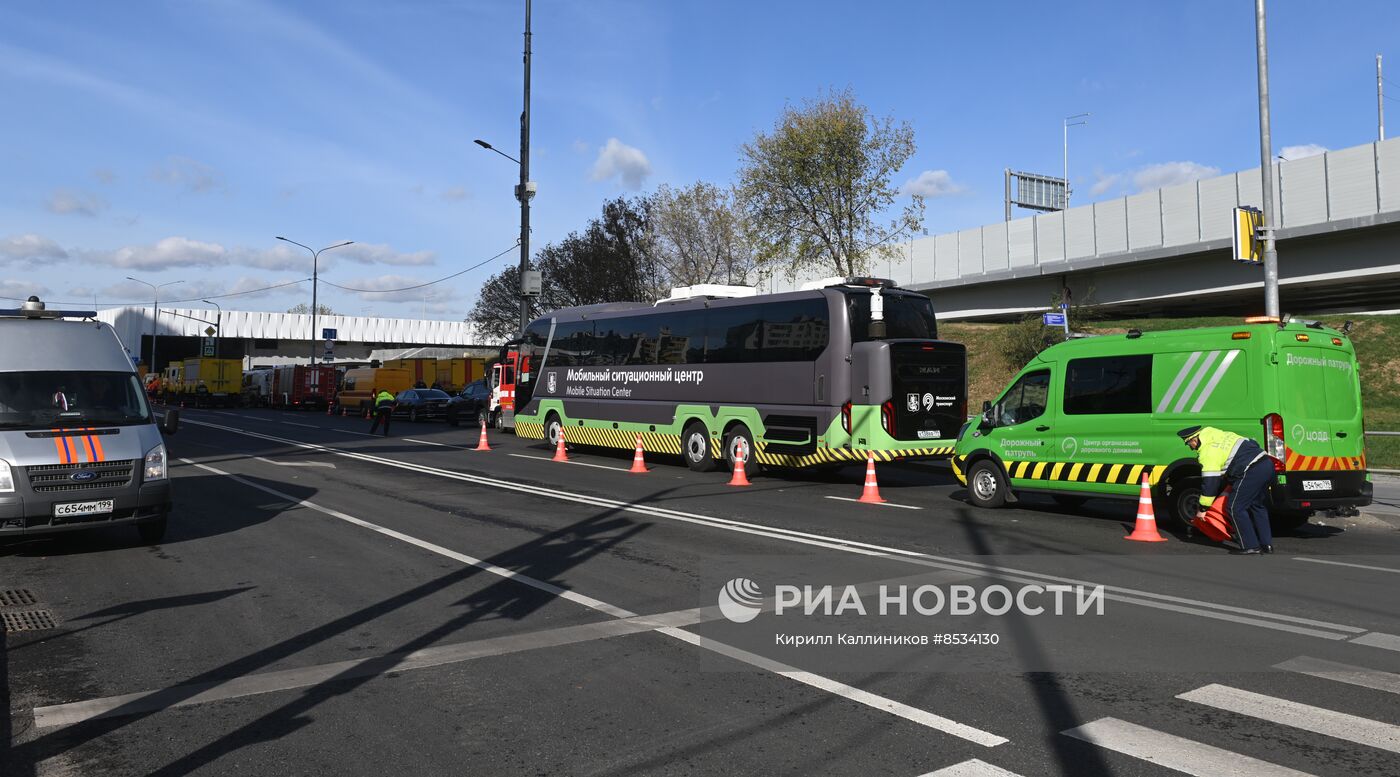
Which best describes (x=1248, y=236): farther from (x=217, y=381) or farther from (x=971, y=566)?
(x=217, y=381)

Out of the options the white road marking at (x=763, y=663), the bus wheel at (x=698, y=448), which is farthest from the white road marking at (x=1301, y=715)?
the bus wheel at (x=698, y=448)

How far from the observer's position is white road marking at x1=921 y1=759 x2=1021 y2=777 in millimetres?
4027

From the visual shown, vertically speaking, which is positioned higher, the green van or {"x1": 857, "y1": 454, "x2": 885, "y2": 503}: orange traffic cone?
the green van

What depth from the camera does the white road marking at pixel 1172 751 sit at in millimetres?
4059

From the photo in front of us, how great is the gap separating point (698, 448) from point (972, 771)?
1533cm

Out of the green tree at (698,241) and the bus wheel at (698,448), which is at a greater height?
the green tree at (698,241)

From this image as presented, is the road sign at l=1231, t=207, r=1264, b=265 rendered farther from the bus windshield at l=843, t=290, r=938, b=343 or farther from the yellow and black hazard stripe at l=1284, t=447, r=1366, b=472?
the yellow and black hazard stripe at l=1284, t=447, r=1366, b=472

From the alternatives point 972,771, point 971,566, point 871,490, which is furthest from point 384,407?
point 972,771

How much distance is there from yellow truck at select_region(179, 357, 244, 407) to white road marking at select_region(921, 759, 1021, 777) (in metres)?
66.5

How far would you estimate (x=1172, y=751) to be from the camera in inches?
169

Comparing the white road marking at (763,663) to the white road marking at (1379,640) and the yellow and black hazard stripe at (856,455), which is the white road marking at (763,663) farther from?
the yellow and black hazard stripe at (856,455)

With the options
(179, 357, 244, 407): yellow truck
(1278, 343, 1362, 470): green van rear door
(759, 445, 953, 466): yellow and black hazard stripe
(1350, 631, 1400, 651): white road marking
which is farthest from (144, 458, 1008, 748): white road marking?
(179, 357, 244, 407): yellow truck

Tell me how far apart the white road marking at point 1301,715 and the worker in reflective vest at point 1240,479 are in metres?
5.08

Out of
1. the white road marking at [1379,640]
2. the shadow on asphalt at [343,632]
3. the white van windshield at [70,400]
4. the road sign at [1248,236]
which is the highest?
the road sign at [1248,236]
